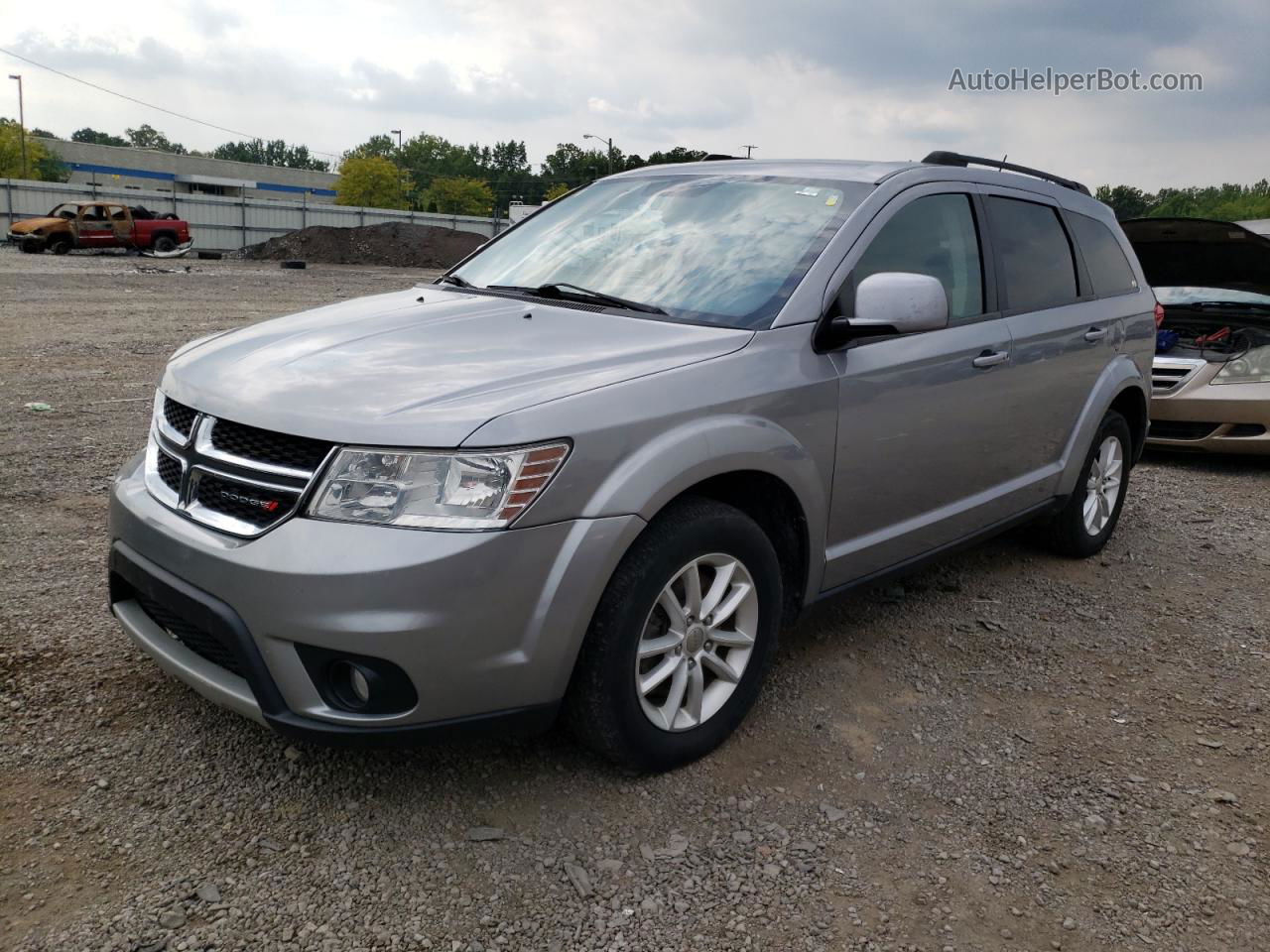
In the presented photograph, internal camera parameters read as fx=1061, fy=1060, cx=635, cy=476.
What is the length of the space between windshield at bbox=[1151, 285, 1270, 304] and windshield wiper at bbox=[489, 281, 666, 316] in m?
6.43

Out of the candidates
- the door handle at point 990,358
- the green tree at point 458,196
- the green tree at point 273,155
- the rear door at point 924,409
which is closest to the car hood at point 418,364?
the rear door at point 924,409

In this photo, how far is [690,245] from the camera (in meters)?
3.68

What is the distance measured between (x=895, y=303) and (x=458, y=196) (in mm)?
114496

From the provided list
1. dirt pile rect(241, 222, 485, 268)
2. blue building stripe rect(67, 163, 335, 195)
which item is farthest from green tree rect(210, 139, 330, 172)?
dirt pile rect(241, 222, 485, 268)

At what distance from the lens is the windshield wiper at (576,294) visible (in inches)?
135

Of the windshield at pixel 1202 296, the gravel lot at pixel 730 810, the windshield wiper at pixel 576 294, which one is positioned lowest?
the gravel lot at pixel 730 810

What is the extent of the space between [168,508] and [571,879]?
4.76ft

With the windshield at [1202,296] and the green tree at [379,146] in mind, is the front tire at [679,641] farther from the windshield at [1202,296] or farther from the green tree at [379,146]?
the green tree at [379,146]

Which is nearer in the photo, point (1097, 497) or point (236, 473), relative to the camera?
point (236, 473)

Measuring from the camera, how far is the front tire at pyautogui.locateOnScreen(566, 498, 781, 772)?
109 inches

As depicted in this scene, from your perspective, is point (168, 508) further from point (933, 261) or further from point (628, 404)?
point (933, 261)

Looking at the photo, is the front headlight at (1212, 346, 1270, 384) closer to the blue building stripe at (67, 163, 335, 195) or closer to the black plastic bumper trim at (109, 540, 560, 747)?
the black plastic bumper trim at (109, 540, 560, 747)

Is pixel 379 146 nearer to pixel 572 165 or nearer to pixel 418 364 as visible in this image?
pixel 572 165

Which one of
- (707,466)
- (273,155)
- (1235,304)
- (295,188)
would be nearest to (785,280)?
(707,466)
